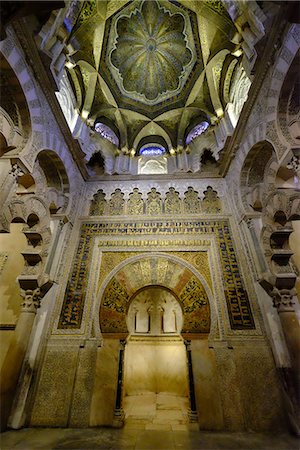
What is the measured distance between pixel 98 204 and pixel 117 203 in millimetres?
548

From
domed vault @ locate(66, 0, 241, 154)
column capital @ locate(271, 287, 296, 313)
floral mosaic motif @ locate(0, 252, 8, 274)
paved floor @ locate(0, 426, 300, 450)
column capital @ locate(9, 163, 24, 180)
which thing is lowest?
paved floor @ locate(0, 426, 300, 450)

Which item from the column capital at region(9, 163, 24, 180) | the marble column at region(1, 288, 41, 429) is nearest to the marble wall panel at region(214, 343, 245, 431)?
the marble column at region(1, 288, 41, 429)

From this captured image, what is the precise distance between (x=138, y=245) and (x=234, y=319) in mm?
2575

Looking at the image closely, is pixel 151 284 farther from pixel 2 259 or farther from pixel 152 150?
pixel 152 150

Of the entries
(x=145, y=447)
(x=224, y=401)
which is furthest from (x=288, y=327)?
(x=145, y=447)

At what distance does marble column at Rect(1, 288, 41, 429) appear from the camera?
11.7 ft

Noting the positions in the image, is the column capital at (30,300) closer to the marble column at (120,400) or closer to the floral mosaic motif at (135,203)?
the marble column at (120,400)

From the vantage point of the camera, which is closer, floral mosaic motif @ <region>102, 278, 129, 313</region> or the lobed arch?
the lobed arch

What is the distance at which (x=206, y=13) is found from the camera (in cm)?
527

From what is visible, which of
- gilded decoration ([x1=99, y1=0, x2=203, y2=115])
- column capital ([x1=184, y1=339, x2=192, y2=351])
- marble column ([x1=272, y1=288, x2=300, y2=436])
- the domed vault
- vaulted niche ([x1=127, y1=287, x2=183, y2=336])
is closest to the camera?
marble column ([x1=272, y1=288, x2=300, y2=436])

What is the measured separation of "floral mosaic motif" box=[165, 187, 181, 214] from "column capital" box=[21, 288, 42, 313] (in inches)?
139

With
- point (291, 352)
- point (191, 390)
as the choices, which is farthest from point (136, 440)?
point (291, 352)

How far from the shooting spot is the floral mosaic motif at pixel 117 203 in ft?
19.6

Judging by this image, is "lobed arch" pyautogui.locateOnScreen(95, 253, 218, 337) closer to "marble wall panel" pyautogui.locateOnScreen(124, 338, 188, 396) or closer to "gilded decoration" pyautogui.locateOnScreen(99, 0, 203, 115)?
"marble wall panel" pyautogui.locateOnScreen(124, 338, 188, 396)
